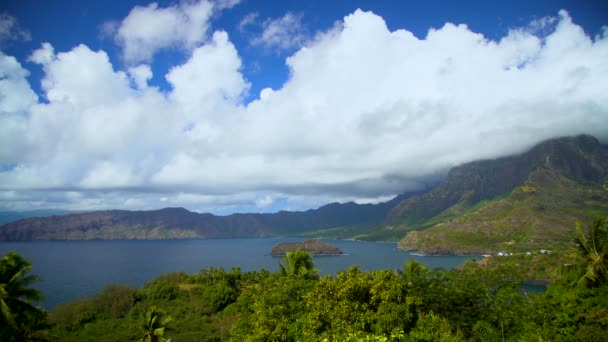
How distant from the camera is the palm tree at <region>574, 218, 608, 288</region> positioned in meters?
31.1

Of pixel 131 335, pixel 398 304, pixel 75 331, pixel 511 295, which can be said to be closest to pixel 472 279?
pixel 511 295

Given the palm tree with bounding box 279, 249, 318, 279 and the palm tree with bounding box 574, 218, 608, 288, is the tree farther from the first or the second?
the palm tree with bounding box 574, 218, 608, 288

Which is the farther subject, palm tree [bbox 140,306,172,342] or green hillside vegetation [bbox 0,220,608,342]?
palm tree [bbox 140,306,172,342]

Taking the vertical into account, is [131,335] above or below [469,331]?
below

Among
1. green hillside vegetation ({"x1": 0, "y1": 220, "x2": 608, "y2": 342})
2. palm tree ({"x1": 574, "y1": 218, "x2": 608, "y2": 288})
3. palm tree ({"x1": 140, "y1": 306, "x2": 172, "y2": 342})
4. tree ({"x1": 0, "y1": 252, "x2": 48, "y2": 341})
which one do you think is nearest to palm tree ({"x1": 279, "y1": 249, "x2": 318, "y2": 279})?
green hillside vegetation ({"x1": 0, "y1": 220, "x2": 608, "y2": 342})

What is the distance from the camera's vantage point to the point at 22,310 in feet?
80.2

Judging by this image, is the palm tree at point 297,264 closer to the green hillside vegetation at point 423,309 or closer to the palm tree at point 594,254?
the green hillside vegetation at point 423,309

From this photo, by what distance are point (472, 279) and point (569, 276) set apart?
952 centimetres

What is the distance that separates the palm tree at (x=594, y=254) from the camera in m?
31.1

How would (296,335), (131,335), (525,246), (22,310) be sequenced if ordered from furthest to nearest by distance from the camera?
(525,246)
(131,335)
(22,310)
(296,335)

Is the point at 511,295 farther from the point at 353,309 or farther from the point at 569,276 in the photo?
the point at 353,309

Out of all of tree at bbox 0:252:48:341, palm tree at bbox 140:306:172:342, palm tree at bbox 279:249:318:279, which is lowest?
palm tree at bbox 140:306:172:342

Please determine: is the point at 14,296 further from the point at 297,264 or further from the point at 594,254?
the point at 594,254

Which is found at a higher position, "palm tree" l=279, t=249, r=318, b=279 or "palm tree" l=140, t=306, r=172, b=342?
"palm tree" l=279, t=249, r=318, b=279
